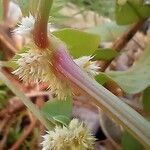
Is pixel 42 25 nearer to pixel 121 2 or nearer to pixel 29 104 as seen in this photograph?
pixel 29 104

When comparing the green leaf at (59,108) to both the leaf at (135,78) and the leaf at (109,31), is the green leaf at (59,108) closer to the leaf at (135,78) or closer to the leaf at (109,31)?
the leaf at (135,78)

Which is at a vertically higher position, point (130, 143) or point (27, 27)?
point (27, 27)

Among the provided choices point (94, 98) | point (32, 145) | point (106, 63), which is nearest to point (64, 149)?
point (94, 98)

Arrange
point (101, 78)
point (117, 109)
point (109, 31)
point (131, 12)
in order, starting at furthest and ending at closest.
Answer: point (109, 31), point (131, 12), point (101, 78), point (117, 109)

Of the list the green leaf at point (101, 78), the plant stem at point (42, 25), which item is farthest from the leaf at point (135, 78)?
the plant stem at point (42, 25)

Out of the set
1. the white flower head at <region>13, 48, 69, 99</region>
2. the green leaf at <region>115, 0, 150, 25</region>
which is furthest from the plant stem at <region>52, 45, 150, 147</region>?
the green leaf at <region>115, 0, 150, 25</region>

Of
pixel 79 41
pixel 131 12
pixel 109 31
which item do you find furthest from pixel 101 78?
pixel 109 31
